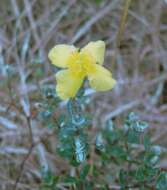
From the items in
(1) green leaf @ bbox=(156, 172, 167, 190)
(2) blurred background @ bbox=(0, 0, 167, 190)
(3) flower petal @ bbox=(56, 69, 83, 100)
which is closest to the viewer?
(3) flower petal @ bbox=(56, 69, 83, 100)

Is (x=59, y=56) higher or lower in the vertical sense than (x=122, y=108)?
lower

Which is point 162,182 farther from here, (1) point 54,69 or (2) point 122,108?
(1) point 54,69

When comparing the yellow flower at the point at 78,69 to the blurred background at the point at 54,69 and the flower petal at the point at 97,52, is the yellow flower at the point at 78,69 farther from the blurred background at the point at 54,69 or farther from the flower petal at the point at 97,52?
the blurred background at the point at 54,69

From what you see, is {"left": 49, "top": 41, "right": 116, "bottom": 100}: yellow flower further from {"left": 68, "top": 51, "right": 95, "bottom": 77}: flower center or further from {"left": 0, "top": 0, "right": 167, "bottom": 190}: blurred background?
{"left": 0, "top": 0, "right": 167, "bottom": 190}: blurred background

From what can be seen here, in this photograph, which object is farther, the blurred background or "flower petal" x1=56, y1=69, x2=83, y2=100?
the blurred background

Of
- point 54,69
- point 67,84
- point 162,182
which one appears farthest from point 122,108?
point 67,84

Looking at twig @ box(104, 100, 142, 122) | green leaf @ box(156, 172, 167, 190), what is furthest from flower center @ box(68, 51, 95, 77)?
twig @ box(104, 100, 142, 122)

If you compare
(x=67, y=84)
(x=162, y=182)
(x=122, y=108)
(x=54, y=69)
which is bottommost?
(x=162, y=182)

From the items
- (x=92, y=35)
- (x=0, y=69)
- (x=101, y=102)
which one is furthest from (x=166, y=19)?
(x=0, y=69)
